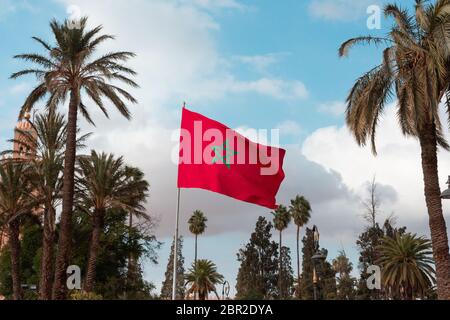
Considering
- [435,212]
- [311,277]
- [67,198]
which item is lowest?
[435,212]

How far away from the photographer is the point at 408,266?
6009cm

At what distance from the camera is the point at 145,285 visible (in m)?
55.7

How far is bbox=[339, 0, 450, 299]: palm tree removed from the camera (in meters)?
19.2

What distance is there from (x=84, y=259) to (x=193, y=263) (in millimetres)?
44759

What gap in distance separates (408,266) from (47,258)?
4055cm

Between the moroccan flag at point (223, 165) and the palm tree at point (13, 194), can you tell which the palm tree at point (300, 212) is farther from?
the moroccan flag at point (223, 165)

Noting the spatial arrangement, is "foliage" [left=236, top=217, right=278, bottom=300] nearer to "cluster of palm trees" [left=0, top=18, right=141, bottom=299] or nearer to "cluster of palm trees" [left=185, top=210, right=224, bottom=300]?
"cluster of palm trees" [left=185, top=210, right=224, bottom=300]

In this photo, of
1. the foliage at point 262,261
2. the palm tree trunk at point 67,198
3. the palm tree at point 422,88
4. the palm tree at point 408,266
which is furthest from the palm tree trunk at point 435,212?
the foliage at point 262,261

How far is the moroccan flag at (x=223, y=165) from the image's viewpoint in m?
15.1

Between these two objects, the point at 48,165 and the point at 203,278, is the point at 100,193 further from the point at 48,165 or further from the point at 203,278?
the point at 203,278

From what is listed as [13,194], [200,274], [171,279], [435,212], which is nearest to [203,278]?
[200,274]
